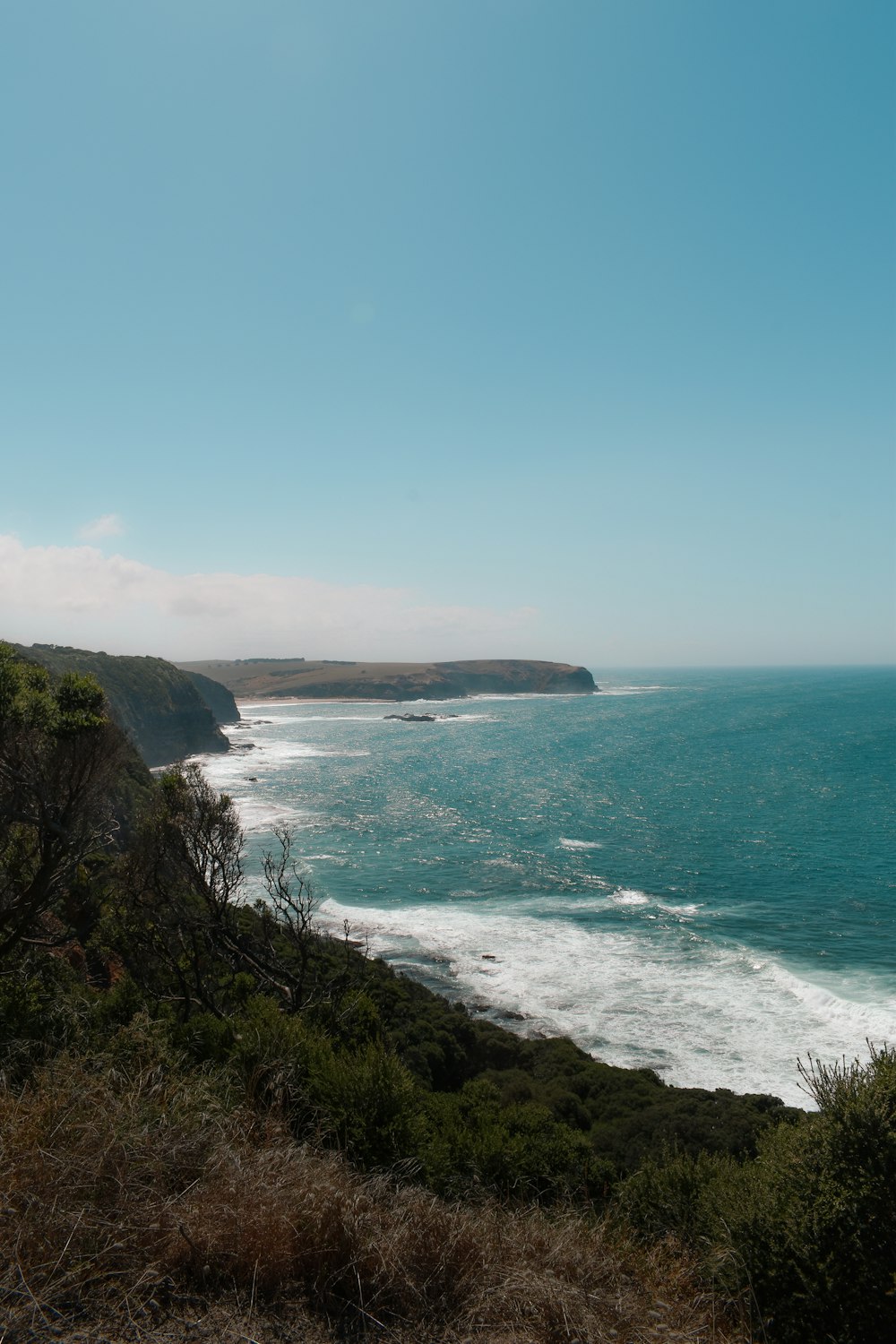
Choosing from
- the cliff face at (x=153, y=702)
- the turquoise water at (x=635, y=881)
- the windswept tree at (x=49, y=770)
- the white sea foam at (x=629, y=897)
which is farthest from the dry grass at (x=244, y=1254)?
the cliff face at (x=153, y=702)

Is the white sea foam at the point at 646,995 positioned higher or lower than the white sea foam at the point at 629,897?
lower

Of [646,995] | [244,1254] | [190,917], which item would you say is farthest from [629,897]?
[244,1254]

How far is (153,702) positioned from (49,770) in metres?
91.0

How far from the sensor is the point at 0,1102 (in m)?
6.77

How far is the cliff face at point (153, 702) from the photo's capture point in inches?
3529

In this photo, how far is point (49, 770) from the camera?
13.3 metres

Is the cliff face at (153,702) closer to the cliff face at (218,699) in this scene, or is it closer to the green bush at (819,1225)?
the cliff face at (218,699)

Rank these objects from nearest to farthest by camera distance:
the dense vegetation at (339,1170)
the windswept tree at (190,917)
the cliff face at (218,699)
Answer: the dense vegetation at (339,1170)
the windswept tree at (190,917)
the cliff face at (218,699)

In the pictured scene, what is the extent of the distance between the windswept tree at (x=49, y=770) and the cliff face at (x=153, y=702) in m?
75.8

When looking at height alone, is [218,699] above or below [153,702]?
below

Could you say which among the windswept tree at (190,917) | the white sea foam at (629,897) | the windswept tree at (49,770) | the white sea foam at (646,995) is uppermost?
the windswept tree at (49,770)

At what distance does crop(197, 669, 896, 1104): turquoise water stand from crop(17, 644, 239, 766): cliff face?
940cm

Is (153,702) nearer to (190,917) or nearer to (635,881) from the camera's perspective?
(635,881)

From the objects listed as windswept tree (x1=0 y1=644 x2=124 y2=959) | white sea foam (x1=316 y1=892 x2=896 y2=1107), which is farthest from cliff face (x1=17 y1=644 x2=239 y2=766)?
windswept tree (x1=0 y1=644 x2=124 y2=959)
